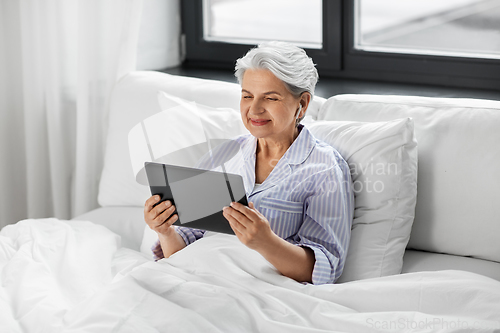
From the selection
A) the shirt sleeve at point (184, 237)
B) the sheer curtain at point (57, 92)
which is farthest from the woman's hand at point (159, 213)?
the sheer curtain at point (57, 92)

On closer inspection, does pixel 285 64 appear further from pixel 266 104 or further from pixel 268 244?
pixel 268 244

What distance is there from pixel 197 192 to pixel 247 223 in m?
0.14

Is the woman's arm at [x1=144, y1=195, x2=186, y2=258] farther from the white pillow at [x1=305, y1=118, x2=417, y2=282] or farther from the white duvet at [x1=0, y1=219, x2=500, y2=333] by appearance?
the white pillow at [x1=305, y1=118, x2=417, y2=282]

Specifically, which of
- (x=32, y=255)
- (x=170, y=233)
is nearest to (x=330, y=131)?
(x=170, y=233)

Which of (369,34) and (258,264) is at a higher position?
(369,34)

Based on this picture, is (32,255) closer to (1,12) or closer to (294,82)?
(294,82)

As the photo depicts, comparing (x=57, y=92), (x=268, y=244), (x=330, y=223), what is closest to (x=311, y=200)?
(x=330, y=223)

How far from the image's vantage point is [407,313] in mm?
1249

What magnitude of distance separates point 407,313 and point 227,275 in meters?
0.43

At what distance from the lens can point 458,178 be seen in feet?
5.32

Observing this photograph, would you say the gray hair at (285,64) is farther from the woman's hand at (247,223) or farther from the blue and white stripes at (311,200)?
the woman's hand at (247,223)

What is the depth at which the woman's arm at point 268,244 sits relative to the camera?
1338mm

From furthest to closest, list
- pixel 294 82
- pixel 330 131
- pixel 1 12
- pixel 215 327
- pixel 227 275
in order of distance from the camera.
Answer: pixel 1 12
pixel 330 131
pixel 294 82
pixel 227 275
pixel 215 327

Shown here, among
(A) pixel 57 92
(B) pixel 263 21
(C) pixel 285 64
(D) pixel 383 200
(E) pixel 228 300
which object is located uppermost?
(B) pixel 263 21
